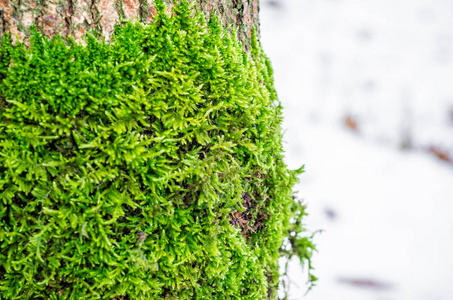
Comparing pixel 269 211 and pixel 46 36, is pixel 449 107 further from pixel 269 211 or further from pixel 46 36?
pixel 46 36

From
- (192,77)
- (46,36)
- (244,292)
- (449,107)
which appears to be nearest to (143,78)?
(192,77)

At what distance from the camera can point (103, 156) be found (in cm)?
70

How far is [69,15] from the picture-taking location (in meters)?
0.72

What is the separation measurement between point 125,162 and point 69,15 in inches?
15.9

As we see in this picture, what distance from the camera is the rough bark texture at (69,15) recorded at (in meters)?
0.70

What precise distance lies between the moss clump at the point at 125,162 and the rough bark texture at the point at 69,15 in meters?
0.04

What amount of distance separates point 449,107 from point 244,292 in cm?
508

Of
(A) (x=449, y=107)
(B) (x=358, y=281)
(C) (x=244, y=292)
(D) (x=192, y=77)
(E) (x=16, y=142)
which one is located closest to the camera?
(E) (x=16, y=142)

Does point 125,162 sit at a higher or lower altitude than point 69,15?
lower

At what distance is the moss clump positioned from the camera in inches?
26.5

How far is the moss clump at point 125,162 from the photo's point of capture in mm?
672

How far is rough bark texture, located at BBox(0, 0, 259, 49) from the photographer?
0.70 metres

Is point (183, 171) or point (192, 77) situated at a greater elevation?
point (192, 77)

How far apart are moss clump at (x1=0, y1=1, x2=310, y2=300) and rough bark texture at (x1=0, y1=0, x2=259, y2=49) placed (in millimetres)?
35
